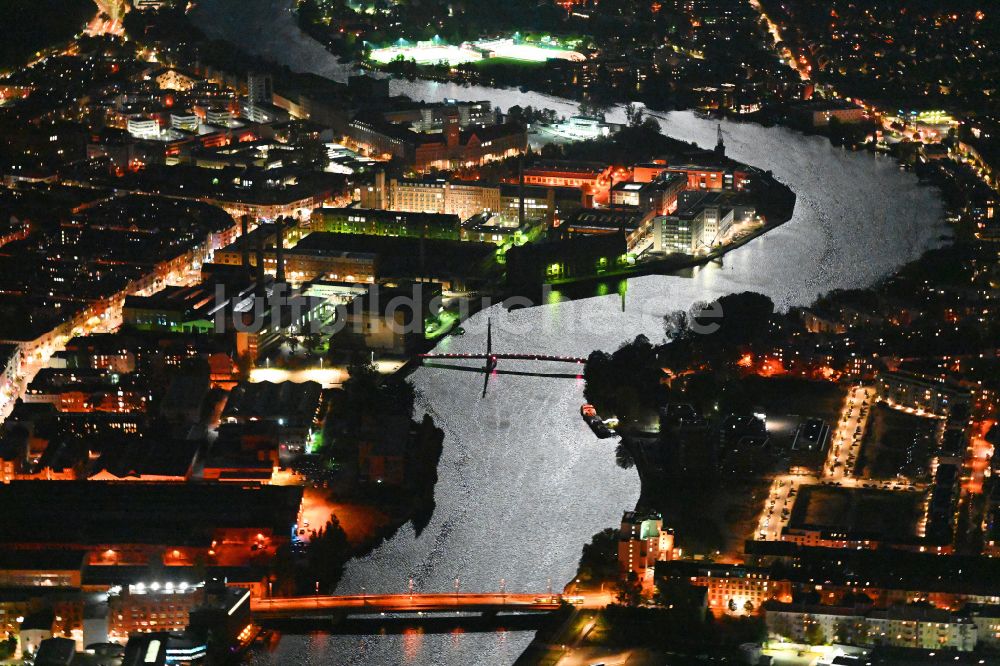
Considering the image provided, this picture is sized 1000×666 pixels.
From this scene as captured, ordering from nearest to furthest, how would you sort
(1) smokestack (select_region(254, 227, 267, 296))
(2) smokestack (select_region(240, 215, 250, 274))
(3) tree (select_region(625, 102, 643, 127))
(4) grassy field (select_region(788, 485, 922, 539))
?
(4) grassy field (select_region(788, 485, 922, 539)) → (1) smokestack (select_region(254, 227, 267, 296)) → (2) smokestack (select_region(240, 215, 250, 274)) → (3) tree (select_region(625, 102, 643, 127))

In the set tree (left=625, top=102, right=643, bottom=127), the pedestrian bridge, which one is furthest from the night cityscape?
tree (left=625, top=102, right=643, bottom=127)

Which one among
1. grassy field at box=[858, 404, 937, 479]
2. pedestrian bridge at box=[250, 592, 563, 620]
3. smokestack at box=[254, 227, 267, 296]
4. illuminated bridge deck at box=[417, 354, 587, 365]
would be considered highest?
smokestack at box=[254, 227, 267, 296]

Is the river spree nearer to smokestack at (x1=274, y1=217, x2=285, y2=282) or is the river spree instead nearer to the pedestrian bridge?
the pedestrian bridge

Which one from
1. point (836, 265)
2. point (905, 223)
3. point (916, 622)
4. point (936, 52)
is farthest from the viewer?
point (936, 52)

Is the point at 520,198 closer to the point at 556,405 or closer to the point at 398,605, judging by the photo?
the point at 556,405

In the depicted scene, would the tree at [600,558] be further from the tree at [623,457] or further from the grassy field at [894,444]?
the grassy field at [894,444]

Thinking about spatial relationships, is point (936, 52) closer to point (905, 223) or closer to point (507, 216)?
point (905, 223)

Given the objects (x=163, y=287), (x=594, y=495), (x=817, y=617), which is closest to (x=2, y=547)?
(x=594, y=495)

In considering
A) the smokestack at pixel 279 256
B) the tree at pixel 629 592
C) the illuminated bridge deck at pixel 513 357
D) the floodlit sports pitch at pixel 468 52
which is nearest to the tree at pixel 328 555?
the tree at pixel 629 592
